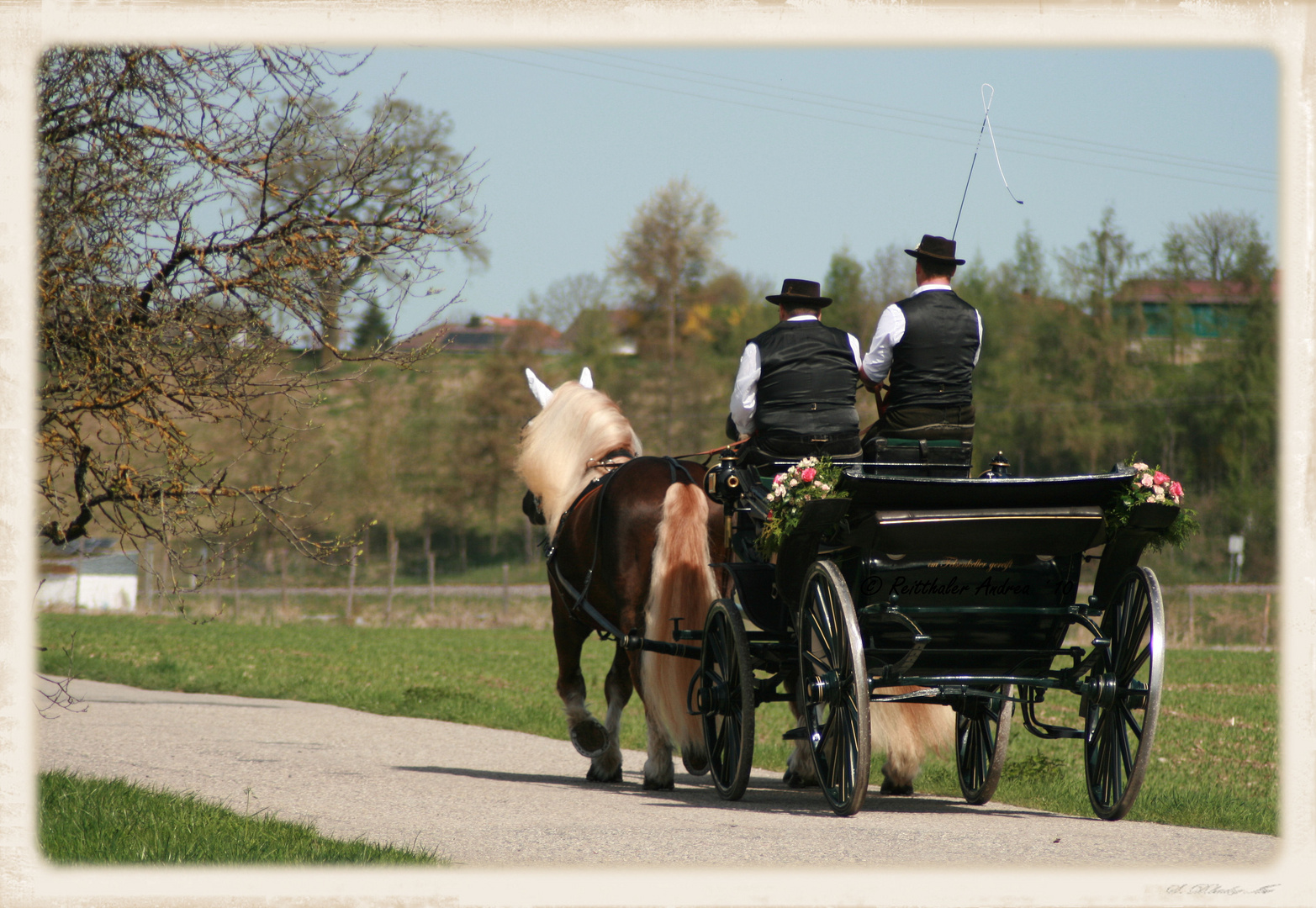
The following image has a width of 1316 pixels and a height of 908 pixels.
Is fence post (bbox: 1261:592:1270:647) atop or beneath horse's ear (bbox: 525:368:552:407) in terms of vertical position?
beneath

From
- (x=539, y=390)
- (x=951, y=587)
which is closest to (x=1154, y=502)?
(x=951, y=587)

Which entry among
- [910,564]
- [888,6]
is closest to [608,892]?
[910,564]

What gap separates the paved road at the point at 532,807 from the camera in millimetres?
5160

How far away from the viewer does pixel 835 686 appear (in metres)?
5.91

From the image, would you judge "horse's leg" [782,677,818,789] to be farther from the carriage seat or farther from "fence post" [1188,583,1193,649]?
"fence post" [1188,583,1193,649]

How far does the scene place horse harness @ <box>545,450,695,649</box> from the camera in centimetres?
787

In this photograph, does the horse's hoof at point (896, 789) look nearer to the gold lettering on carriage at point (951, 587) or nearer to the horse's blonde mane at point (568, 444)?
the gold lettering on carriage at point (951, 587)

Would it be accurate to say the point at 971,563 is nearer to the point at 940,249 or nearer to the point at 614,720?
Answer: the point at 940,249

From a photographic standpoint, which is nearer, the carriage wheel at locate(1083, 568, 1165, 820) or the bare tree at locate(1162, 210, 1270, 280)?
the carriage wheel at locate(1083, 568, 1165, 820)

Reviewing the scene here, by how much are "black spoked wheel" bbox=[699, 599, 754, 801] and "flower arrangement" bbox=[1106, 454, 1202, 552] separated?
72.9 inches

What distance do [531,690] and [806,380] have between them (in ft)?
29.2

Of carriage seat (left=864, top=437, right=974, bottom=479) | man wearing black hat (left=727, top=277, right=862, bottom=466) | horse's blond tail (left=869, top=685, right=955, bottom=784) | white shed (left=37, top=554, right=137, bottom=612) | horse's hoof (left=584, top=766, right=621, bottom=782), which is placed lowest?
white shed (left=37, top=554, right=137, bottom=612)

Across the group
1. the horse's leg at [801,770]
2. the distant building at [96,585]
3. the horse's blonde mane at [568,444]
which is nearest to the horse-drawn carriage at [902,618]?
the horse's leg at [801,770]

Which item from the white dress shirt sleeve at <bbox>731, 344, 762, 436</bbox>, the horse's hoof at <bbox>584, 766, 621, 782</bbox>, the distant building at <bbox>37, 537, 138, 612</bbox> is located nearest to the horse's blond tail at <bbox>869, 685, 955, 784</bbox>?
the white dress shirt sleeve at <bbox>731, 344, 762, 436</bbox>
